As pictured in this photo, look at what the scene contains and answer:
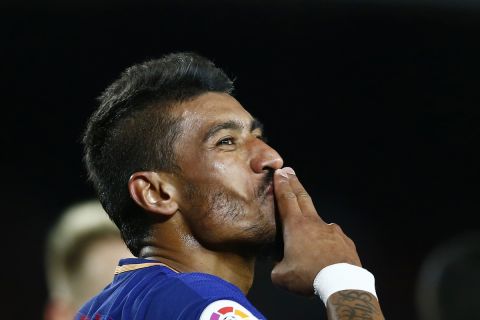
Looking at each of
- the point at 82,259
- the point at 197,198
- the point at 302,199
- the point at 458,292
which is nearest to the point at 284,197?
the point at 302,199

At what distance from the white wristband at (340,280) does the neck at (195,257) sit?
1.15 ft

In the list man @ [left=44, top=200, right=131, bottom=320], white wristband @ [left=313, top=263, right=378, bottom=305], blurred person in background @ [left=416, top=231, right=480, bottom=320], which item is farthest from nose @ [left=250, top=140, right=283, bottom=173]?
man @ [left=44, top=200, right=131, bottom=320]

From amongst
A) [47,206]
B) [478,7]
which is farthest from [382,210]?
[47,206]

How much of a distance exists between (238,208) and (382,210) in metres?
5.80

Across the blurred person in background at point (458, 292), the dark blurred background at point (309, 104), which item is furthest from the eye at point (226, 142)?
the dark blurred background at point (309, 104)

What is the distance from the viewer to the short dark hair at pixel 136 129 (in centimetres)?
308

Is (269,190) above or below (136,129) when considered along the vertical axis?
below

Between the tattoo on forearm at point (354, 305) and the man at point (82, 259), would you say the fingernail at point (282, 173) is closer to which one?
the tattoo on forearm at point (354, 305)

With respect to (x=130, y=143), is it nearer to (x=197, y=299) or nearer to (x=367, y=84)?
(x=197, y=299)

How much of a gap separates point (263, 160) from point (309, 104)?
18.6 feet

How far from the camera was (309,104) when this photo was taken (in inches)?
342

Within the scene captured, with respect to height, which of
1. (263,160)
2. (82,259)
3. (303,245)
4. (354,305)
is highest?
(263,160)

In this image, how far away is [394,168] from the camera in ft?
28.7

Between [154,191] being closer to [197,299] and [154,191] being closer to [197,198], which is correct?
[197,198]
